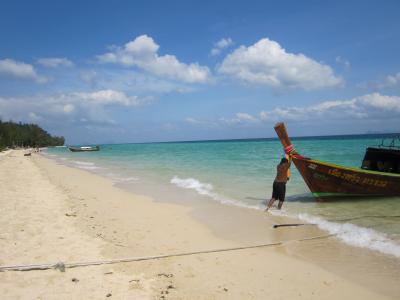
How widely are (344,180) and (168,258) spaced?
756cm

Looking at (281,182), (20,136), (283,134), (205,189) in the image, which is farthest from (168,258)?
(20,136)

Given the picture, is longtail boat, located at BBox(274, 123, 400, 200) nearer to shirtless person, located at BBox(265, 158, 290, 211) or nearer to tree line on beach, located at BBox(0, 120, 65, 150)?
shirtless person, located at BBox(265, 158, 290, 211)

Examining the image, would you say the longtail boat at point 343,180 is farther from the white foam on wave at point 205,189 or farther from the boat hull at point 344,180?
the white foam on wave at point 205,189

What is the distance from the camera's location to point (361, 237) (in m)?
6.21

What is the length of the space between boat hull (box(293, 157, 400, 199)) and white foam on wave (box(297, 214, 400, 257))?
3171 mm

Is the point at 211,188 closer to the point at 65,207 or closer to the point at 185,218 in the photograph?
the point at 185,218

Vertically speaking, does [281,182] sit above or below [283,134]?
below

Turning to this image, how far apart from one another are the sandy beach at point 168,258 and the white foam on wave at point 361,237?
0.34m

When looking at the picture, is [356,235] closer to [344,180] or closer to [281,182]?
[281,182]

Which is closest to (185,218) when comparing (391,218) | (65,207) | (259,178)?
(65,207)

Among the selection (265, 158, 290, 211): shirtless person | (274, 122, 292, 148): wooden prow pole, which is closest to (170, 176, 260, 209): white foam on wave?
(265, 158, 290, 211): shirtless person

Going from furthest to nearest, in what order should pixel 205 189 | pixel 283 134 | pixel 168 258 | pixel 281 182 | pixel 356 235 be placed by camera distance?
pixel 205 189 < pixel 283 134 < pixel 281 182 < pixel 356 235 < pixel 168 258

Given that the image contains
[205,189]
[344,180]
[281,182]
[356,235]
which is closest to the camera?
[356,235]

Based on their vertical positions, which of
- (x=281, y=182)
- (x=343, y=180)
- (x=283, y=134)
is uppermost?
(x=283, y=134)
